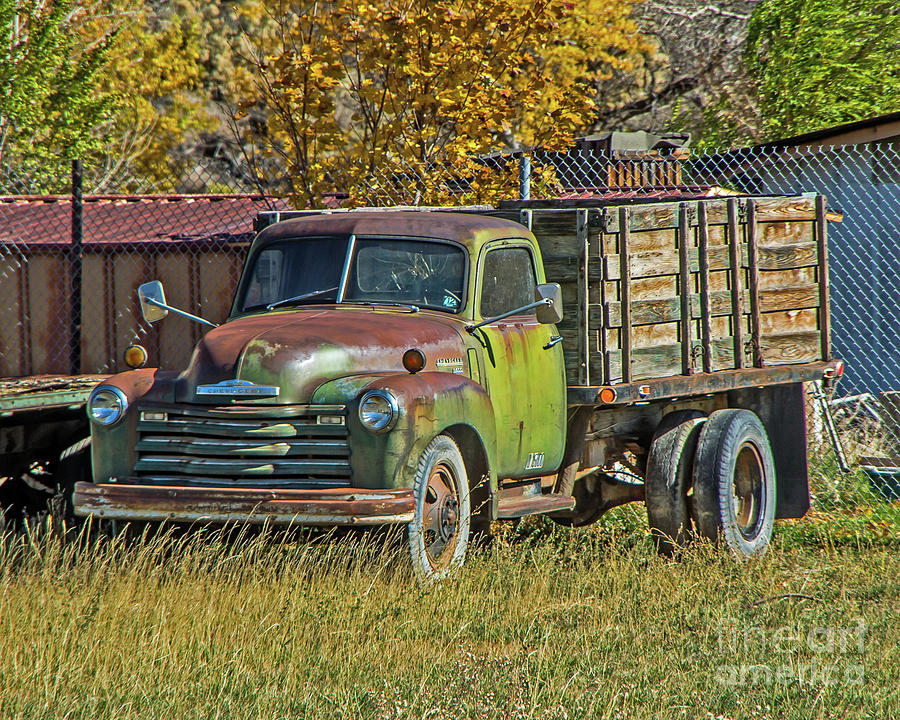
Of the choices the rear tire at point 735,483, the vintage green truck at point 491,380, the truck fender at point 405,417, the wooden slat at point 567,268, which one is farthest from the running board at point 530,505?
the wooden slat at point 567,268

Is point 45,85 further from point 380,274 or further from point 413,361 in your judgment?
point 413,361

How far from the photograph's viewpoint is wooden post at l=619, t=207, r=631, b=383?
22.5 feet

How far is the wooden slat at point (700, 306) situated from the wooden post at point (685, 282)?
0.15 ft

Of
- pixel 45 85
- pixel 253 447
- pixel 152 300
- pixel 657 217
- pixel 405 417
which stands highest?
pixel 45 85

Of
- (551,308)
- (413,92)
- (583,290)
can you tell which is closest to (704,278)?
(583,290)

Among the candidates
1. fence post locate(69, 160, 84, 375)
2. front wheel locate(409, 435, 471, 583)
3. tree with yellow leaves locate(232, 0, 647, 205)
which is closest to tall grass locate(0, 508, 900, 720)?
front wheel locate(409, 435, 471, 583)

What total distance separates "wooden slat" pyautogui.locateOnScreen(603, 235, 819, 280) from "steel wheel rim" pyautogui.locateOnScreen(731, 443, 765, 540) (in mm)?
1238

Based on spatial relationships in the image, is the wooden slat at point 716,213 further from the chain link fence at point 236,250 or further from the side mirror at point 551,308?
the chain link fence at point 236,250

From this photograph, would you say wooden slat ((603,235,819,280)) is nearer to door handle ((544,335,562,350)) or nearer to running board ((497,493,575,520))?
door handle ((544,335,562,350))

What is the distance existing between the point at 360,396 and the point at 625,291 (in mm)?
2089

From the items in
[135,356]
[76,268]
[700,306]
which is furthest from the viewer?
[76,268]

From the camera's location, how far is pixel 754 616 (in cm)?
557

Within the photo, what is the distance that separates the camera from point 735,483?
7699 mm

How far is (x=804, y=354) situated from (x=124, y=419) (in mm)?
4710
